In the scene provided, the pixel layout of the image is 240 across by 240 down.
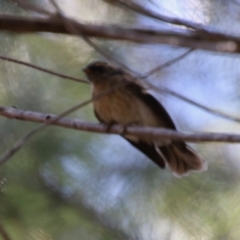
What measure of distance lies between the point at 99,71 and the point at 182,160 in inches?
30.7

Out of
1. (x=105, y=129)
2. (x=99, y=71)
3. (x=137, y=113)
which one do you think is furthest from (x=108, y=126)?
(x=99, y=71)

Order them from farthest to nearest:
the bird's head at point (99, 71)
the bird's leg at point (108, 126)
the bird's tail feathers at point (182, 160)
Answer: the bird's head at point (99, 71) → the bird's tail feathers at point (182, 160) → the bird's leg at point (108, 126)

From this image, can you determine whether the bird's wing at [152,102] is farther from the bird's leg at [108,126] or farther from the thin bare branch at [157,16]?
the thin bare branch at [157,16]

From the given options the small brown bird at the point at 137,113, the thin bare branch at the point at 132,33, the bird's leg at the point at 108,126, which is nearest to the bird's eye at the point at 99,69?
the small brown bird at the point at 137,113

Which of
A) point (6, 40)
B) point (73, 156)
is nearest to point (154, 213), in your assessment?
point (73, 156)

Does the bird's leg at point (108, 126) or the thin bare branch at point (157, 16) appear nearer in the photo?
the thin bare branch at point (157, 16)

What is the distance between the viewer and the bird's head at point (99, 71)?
3920 mm

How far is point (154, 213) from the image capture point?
3.38 metres

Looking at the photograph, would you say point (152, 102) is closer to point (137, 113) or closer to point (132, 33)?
point (137, 113)

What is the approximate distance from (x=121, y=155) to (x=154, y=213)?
48cm

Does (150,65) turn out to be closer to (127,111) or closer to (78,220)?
(127,111)

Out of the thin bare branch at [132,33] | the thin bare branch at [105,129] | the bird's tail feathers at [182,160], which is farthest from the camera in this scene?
the bird's tail feathers at [182,160]

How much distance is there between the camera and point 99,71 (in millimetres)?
3994

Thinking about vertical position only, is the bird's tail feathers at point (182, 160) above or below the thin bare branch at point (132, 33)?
below
